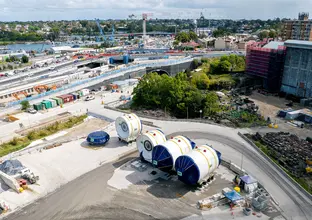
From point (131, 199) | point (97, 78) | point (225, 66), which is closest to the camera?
point (131, 199)

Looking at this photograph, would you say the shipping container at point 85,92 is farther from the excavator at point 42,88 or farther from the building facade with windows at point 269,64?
the building facade with windows at point 269,64

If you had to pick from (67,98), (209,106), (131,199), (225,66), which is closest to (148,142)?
(131,199)

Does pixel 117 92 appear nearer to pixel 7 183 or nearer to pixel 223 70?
pixel 223 70

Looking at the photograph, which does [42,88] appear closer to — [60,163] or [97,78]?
[97,78]

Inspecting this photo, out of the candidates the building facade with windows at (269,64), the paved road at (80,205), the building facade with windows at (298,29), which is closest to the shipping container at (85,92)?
the paved road at (80,205)

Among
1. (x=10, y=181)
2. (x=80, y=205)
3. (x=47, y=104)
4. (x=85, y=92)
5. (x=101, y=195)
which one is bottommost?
(x=80, y=205)

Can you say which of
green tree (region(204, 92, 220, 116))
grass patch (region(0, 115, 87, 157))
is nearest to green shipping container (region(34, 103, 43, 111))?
grass patch (region(0, 115, 87, 157))
